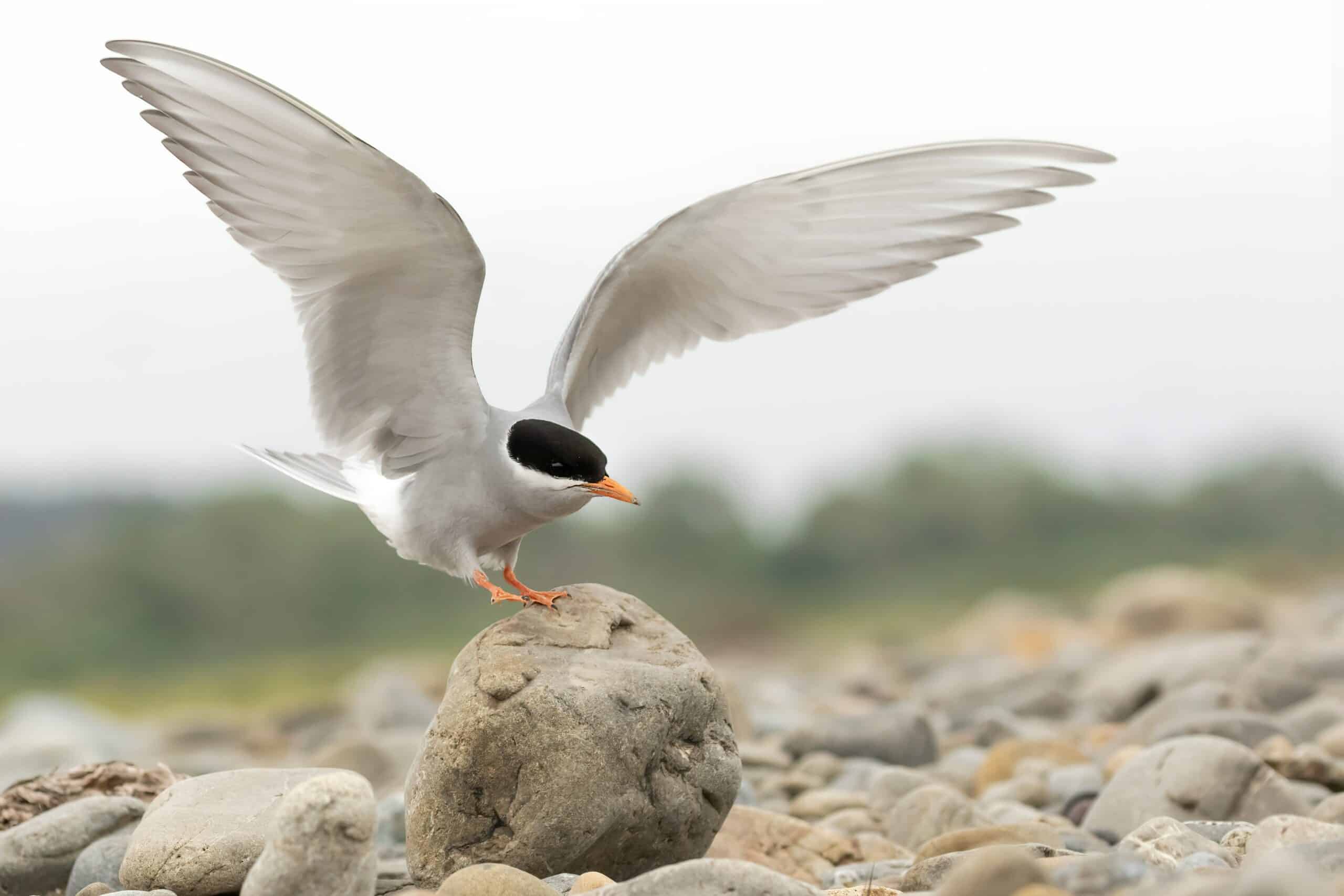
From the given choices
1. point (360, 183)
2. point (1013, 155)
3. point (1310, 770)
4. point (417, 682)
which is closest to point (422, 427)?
point (360, 183)

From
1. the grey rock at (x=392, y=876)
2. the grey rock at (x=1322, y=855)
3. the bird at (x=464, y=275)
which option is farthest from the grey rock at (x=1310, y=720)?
the grey rock at (x=392, y=876)

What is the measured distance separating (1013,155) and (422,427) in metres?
2.84

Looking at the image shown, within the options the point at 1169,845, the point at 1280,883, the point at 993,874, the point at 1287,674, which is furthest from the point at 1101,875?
the point at 1287,674

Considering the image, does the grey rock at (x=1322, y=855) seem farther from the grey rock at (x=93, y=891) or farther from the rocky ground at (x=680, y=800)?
the grey rock at (x=93, y=891)

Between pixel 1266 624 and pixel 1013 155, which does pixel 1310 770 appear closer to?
pixel 1013 155

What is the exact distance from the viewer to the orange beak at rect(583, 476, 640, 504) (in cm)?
525

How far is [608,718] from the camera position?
5.00 meters

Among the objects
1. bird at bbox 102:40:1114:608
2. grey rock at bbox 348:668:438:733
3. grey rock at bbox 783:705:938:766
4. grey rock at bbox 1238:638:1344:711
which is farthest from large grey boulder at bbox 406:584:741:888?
grey rock at bbox 348:668:438:733

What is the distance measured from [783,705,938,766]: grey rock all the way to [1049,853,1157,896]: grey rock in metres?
4.90

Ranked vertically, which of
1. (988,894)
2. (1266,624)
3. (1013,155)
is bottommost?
(1266,624)

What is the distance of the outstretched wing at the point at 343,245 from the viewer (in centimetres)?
492

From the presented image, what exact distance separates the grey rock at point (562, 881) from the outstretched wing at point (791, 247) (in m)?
2.16

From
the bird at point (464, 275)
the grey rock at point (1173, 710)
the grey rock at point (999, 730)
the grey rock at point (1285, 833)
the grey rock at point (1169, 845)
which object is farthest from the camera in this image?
the grey rock at point (999, 730)

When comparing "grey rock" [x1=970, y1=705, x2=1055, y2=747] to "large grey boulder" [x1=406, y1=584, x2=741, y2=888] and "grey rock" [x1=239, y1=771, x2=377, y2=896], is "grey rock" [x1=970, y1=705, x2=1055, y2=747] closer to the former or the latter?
"large grey boulder" [x1=406, y1=584, x2=741, y2=888]
